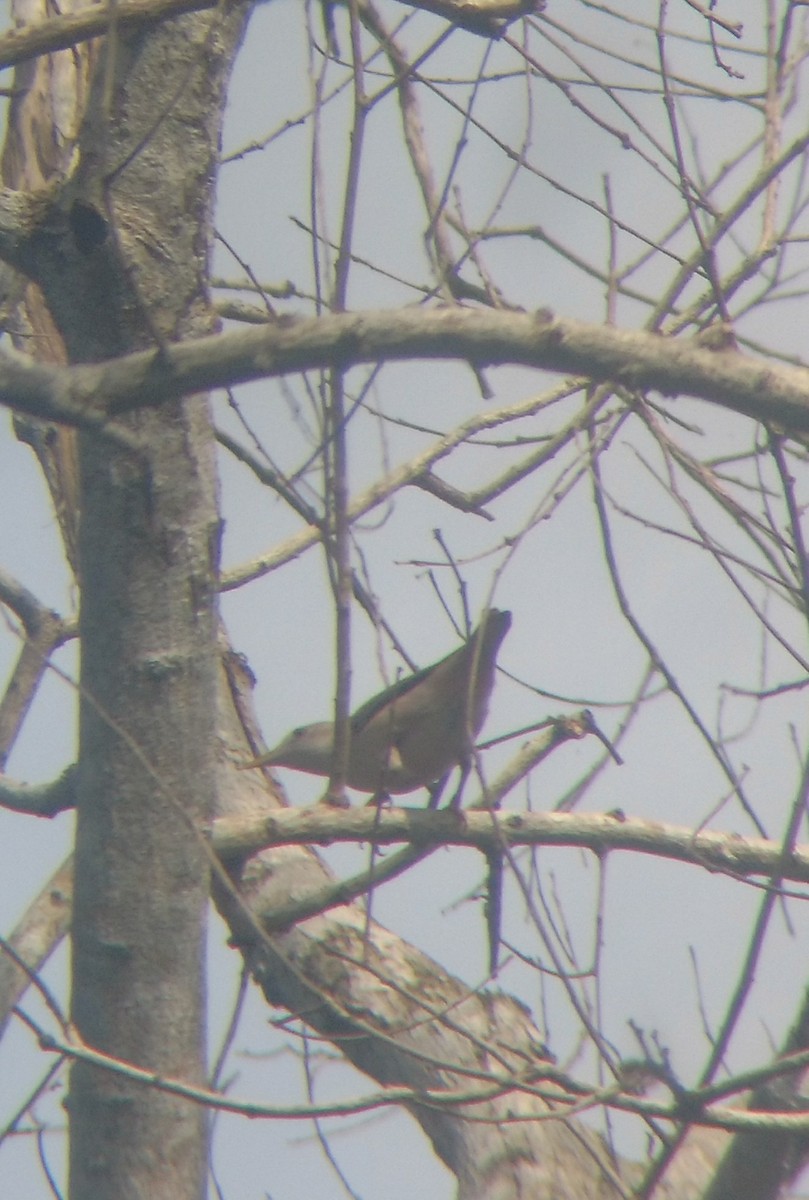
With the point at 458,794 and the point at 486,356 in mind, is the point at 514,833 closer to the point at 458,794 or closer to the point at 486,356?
the point at 458,794

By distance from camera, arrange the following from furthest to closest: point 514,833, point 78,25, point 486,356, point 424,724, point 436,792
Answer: point 424,724 < point 436,792 < point 514,833 < point 78,25 < point 486,356

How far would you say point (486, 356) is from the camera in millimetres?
1789

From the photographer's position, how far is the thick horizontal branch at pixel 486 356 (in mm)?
1760

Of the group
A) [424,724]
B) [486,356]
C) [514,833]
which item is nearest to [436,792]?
[424,724]

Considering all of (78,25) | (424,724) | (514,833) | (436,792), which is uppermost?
(78,25)

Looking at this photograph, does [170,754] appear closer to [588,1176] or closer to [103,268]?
[103,268]

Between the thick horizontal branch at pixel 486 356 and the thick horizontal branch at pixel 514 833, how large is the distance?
1.25m

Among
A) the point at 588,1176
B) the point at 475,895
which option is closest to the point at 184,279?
the point at 475,895

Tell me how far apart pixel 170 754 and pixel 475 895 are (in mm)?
997

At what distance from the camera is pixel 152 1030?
96.8 inches

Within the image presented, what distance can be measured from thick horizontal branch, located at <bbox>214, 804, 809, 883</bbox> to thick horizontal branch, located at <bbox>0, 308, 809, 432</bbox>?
49.4 inches

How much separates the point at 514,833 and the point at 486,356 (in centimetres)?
141

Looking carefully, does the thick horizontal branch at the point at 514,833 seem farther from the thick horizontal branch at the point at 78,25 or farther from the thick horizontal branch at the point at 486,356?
the thick horizontal branch at the point at 78,25

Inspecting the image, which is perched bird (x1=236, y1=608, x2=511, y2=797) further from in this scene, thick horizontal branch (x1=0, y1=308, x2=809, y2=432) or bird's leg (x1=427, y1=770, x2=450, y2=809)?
thick horizontal branch (x1=0, y1=308, x2=809, y2=432)
